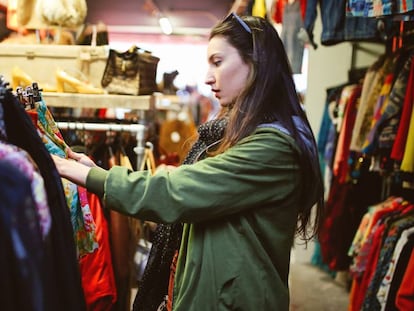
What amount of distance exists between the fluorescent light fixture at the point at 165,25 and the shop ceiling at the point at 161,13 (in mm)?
120

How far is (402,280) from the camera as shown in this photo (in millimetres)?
2262

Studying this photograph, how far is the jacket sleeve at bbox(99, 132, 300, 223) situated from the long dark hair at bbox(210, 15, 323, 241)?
2.0 inches

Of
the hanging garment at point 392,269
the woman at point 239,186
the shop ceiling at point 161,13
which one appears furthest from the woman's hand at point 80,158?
the shop ceiling at point 161,13

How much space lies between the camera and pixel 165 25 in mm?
8367

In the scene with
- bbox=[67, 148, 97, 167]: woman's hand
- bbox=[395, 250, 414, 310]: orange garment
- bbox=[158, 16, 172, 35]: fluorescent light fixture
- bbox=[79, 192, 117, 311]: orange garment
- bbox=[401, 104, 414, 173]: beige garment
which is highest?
bbox=[158, 16, 172, 35]: fluorescent light fixture

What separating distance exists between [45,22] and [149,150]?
755 millimetres

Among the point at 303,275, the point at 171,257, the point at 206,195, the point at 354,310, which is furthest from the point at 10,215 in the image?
the point at 303,275

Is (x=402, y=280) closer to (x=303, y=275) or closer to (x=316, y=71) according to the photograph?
(x=303, y=275)

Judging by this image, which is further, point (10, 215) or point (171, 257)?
point (171, 257)

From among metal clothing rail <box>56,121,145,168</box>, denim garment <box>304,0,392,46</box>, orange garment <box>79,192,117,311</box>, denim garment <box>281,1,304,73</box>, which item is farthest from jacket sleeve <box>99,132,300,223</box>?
denim garment <box>281,1,304,73</box>

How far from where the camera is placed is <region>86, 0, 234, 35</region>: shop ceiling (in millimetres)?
7574

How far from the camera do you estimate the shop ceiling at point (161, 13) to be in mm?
7574

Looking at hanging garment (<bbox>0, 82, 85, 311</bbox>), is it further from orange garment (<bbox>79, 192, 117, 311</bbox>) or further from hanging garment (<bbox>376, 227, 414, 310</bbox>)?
hanging garment (<bbox>376, 227, 414, 310</bbox>)

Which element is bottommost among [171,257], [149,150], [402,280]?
[402,280]
